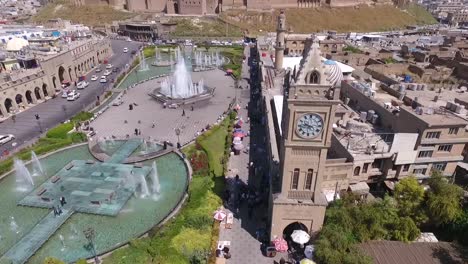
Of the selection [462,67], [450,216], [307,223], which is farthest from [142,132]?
[462,67]

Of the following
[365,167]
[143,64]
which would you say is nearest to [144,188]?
[365,167]

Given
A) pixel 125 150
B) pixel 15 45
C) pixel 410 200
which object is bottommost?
pixel 125 150

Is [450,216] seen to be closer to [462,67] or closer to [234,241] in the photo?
[234,241]

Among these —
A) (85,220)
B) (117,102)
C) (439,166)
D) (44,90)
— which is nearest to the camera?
(85,220)

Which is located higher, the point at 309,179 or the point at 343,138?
the point at 309,179

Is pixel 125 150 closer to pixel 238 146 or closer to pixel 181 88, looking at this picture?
pixel 238 146

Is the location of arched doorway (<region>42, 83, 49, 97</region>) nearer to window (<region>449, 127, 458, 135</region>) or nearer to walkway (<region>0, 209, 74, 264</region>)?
walkway (<region>0, 209, 74, 264</region>)
